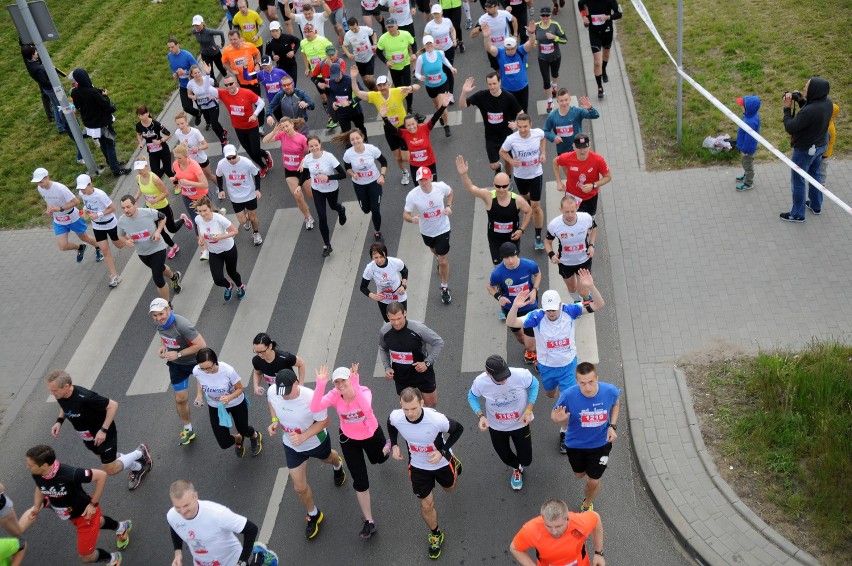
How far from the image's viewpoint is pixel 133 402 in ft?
35.9

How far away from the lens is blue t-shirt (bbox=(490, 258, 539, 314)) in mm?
9531

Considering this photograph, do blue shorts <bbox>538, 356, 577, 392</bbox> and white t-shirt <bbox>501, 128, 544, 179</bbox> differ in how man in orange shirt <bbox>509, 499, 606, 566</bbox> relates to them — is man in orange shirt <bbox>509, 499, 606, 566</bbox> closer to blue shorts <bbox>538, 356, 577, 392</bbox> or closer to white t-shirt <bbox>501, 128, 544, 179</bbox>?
blue shorts <bbox>538, 356, 577, 392</bbox>

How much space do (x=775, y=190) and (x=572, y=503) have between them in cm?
668

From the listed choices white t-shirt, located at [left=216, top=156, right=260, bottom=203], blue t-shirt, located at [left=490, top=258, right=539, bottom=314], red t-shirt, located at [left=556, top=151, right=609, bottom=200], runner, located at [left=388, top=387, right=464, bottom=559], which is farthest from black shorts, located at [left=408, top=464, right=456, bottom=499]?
white t-shirt, located at [left=216, top=156, right=260, bottom=203]

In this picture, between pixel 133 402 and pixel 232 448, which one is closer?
pixel 232 448

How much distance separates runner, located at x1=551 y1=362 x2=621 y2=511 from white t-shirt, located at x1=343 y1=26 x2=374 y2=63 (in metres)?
10.2

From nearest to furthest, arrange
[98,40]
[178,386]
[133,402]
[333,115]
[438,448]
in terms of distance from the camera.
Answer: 1. [438,448]
2. [178,386]
3. [133,402]
4. [333,115]
5. [98,40]

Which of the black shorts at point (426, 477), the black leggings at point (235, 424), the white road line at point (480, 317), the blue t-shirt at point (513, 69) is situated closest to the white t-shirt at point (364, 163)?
the white road line at point (480, 317)

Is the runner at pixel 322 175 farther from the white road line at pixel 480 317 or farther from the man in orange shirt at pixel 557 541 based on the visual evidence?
the man in orange shirt at pixel 557 541

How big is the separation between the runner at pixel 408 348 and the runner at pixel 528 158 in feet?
12.4

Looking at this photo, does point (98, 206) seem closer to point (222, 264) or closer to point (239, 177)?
point (239, 177)

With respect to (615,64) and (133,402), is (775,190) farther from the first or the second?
(133,402)

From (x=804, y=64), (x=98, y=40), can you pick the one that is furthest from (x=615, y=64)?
(x=98, y=40)

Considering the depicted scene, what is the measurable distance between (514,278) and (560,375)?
1367 mm
